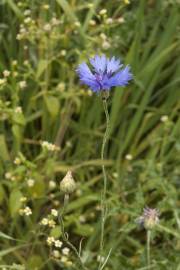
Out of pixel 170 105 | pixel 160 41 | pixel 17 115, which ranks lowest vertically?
pixel 17 115

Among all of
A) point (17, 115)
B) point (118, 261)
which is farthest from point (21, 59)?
point (118, 261)

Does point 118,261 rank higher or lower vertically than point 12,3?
lower

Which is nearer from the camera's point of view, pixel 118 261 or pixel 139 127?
pixel 118 261

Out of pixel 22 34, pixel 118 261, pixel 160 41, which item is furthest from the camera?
pixel 160 41

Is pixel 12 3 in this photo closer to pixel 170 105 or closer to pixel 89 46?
pixel 89 46

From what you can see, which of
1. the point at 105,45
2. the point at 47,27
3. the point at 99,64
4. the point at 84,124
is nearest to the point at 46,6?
the point at 47,27

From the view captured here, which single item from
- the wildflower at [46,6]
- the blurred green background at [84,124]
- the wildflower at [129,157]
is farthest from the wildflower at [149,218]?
the wildflower at [46,6]

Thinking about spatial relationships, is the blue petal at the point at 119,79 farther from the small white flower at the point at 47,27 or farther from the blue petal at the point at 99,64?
the small white flower at the point at 47,27
